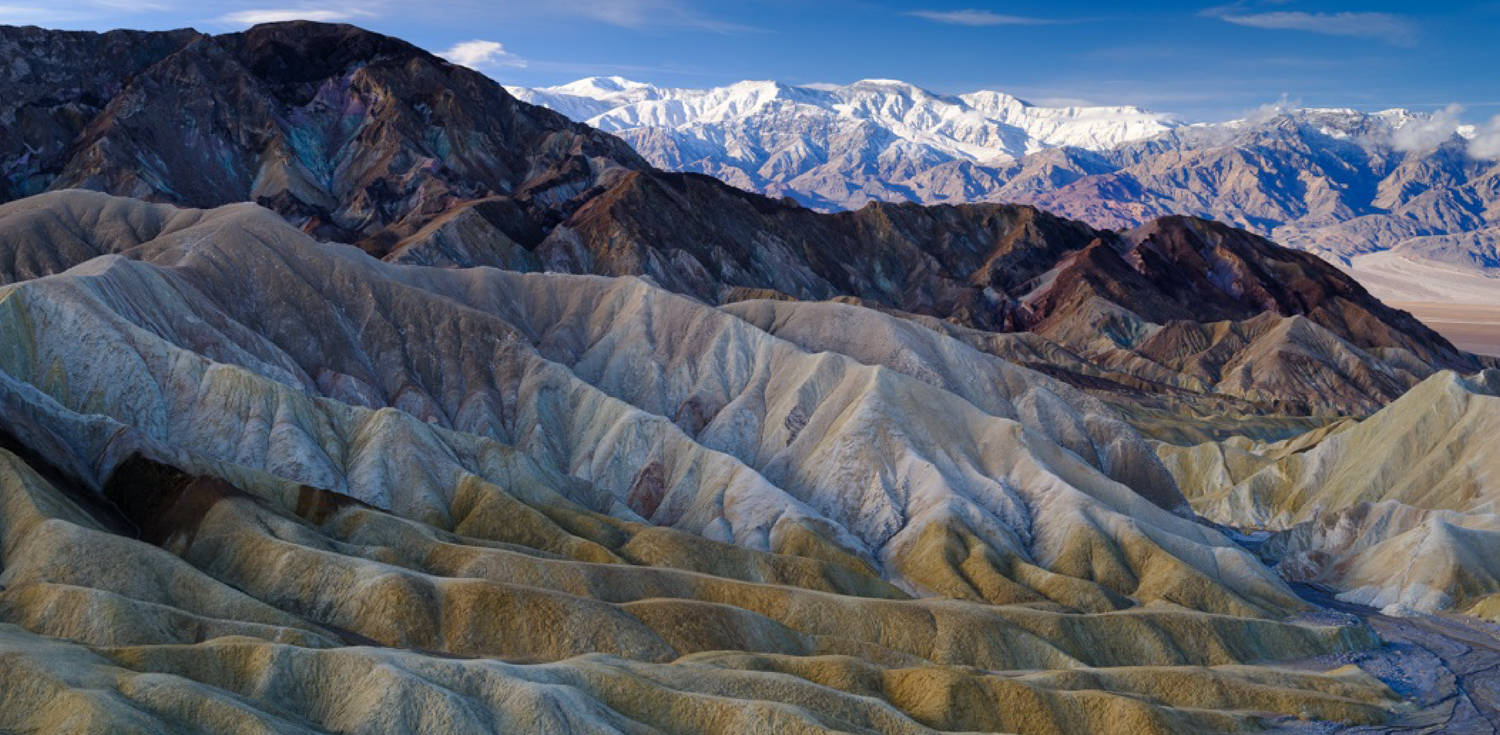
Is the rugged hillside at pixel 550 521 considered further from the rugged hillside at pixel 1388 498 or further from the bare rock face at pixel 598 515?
the rugged hillside at pixel 1388 498

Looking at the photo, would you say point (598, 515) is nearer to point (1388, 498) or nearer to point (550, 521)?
point (550, 521)

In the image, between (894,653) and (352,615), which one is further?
(894,653)

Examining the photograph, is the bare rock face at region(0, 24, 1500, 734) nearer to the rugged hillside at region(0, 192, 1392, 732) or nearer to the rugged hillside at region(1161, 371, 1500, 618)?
the rugged hillside at region(0, 192, 1392, 732)

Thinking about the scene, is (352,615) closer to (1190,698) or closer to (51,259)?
(1190,698)

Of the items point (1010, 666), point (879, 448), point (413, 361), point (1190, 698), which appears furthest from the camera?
point (413, 361)

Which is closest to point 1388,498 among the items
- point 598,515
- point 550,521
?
point 598,515

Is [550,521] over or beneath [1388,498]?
over

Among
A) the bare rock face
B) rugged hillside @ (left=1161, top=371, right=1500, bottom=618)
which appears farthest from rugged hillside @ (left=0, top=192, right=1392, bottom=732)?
rugged hillside @ (left=1161, top=371, right=1500, bottom=618)

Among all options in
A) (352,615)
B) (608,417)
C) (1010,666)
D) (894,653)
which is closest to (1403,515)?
(1010,666)

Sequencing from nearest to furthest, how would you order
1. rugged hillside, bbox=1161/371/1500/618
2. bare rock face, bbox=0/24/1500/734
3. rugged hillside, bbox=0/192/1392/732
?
1. rugged hillside, bbox=0/192/1392/732
2. bare rock face, bbox=0/24/1500/734
3. rugged hillside, bbox=1161/371/1500/618
